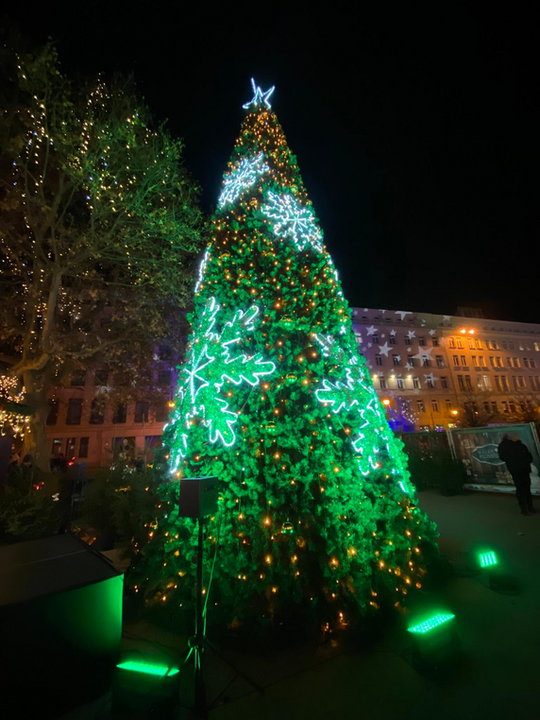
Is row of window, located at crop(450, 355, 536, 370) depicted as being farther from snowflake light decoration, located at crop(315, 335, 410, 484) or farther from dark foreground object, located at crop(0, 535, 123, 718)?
dark foreground object, located at crop(0, 535, 123, 718)

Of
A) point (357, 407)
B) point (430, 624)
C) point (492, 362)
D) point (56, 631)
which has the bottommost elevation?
point (430, 624)

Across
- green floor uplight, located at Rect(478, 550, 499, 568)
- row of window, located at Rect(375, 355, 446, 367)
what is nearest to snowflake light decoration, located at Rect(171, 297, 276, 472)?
green floor uplight, located at Rect(478, 550, 499, 568)

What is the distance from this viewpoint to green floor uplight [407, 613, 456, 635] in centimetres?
271

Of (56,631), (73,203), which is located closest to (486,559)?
(56,631)

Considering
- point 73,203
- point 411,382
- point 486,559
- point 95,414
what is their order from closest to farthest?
A: 1. point 486,559
2. point 73,203
3. point 95,414
4. point 411,382

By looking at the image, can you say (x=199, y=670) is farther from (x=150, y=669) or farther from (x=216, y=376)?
(x=216, y=376)

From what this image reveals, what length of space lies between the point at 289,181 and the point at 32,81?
8.00 m

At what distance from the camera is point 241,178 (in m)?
5.63

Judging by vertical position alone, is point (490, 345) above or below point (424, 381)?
above

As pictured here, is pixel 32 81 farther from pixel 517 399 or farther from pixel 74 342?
pixel 517 399

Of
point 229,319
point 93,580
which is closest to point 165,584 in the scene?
point 93,580

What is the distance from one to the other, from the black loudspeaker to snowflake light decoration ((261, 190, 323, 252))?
3707 mm

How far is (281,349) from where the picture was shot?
13.6 feet

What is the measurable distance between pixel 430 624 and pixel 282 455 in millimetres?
1973
